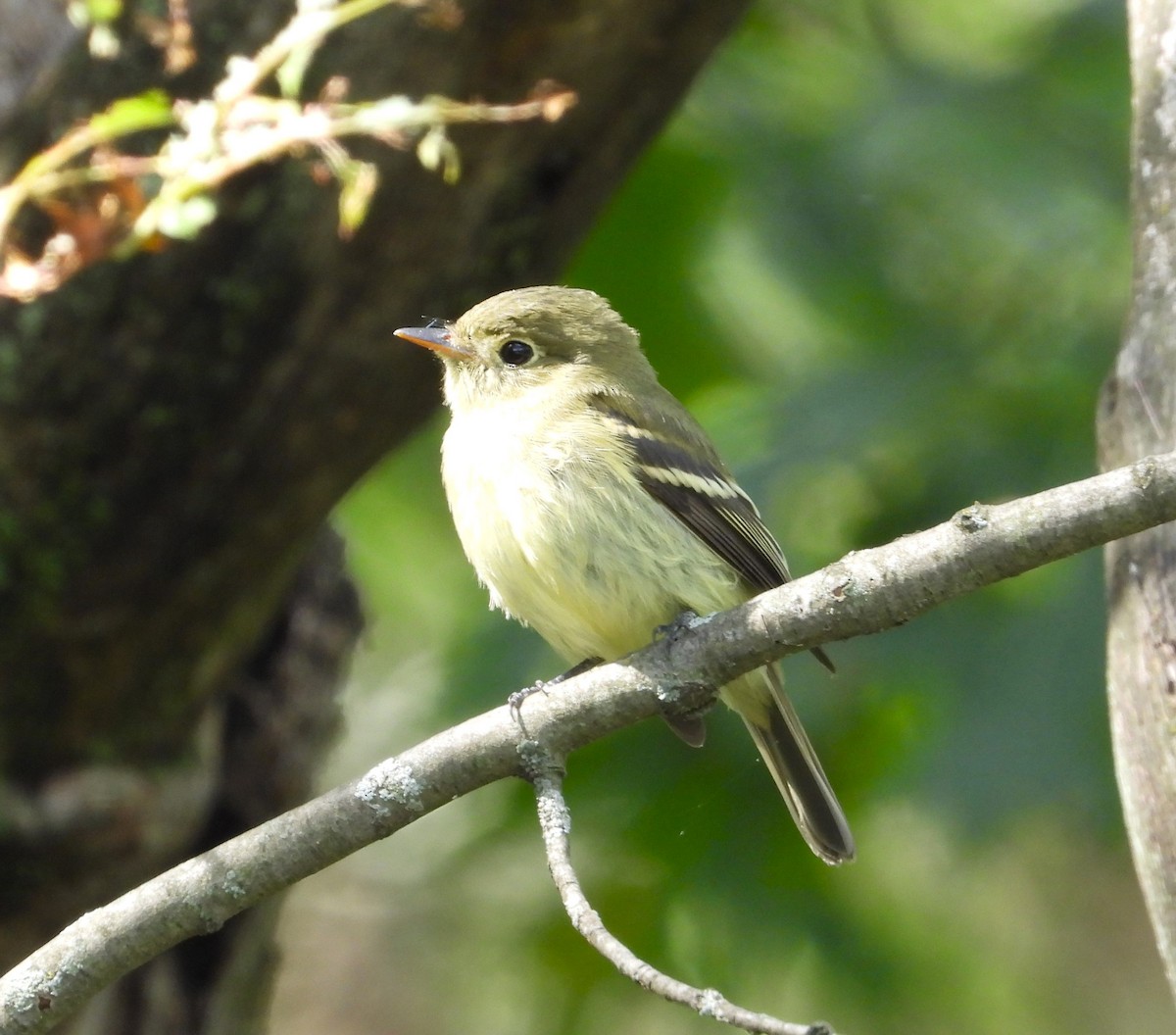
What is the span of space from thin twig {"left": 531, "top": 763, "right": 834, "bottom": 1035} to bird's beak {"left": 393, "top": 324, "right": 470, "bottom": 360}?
1.71 m

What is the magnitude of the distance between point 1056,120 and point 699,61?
1.76 metres

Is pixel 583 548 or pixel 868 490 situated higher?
pixel 583 548

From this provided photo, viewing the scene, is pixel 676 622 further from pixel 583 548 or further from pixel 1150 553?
pixel 1150 553

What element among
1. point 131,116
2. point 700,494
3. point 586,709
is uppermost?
point 131,116

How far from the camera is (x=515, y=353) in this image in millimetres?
4574

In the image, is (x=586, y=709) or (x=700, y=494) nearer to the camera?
(x=586, y=709)

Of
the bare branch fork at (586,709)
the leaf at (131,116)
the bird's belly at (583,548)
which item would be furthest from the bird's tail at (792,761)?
the leaf at (131,116)

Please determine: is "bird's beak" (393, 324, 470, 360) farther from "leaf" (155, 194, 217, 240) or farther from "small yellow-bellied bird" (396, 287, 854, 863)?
"leaf" (155, 194, 217, 240)

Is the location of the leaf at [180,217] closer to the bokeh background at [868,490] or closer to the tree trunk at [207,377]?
the tree trunk at [207,377]

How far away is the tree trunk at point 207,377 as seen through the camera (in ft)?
14.4

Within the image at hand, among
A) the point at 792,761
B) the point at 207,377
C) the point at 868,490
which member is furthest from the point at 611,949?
the point at 868,490

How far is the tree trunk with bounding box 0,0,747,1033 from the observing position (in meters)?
4.38

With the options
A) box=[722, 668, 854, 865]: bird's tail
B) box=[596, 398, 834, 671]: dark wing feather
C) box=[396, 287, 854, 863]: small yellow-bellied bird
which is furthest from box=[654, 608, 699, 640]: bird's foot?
box=[722, 668, 854, 865]: bird's tail

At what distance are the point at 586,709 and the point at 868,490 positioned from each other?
93.3 inches
